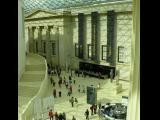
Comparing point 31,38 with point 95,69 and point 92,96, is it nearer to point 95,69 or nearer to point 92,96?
point 95,69

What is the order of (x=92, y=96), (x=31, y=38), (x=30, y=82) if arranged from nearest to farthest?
1. (x=92, y=96)
2. (x=30, y=82)
3. (x=31, y=38)

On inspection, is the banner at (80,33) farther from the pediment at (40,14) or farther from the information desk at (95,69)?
the pediment at (40,14)

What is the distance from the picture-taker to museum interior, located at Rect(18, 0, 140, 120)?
1378 cm

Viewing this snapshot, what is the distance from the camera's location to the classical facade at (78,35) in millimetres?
23812

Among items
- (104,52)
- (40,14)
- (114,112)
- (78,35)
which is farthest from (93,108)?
(40,14)

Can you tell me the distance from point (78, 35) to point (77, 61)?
2558 mm

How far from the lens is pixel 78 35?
2873cm

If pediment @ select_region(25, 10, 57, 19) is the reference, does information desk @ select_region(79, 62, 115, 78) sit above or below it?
below

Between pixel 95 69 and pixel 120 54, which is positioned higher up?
pixel 120 54

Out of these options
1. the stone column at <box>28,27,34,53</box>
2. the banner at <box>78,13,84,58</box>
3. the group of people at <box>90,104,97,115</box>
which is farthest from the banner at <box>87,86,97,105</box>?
the stone column at <box>28,27,34,53</box>

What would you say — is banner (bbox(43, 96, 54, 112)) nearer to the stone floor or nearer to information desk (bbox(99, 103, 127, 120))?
the stone floor

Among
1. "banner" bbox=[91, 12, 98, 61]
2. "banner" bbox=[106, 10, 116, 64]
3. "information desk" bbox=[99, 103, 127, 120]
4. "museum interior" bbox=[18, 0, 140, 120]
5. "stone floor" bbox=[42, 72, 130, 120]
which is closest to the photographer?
"information desk" bbox=[99, 103, 127, 120]
